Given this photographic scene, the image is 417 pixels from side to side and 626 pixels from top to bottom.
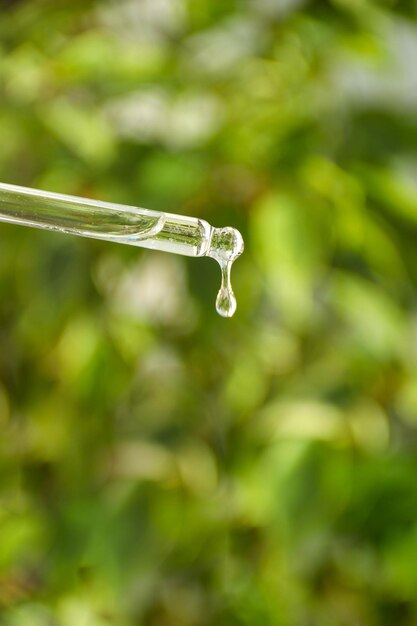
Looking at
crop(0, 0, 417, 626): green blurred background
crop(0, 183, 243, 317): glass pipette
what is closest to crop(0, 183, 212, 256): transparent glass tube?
crop(0, 183, 243, 317): glass pipette

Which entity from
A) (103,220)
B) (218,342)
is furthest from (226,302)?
(218,342)

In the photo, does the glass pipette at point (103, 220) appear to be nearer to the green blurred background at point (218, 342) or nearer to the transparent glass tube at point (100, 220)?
the transparent glass tube at point (100, 220)

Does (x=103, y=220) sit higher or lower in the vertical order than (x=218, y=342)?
higher

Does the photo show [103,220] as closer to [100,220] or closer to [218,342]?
[100,220]

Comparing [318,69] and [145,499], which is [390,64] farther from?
[145,499]

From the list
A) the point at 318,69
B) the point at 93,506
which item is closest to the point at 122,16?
the point at 318,69
